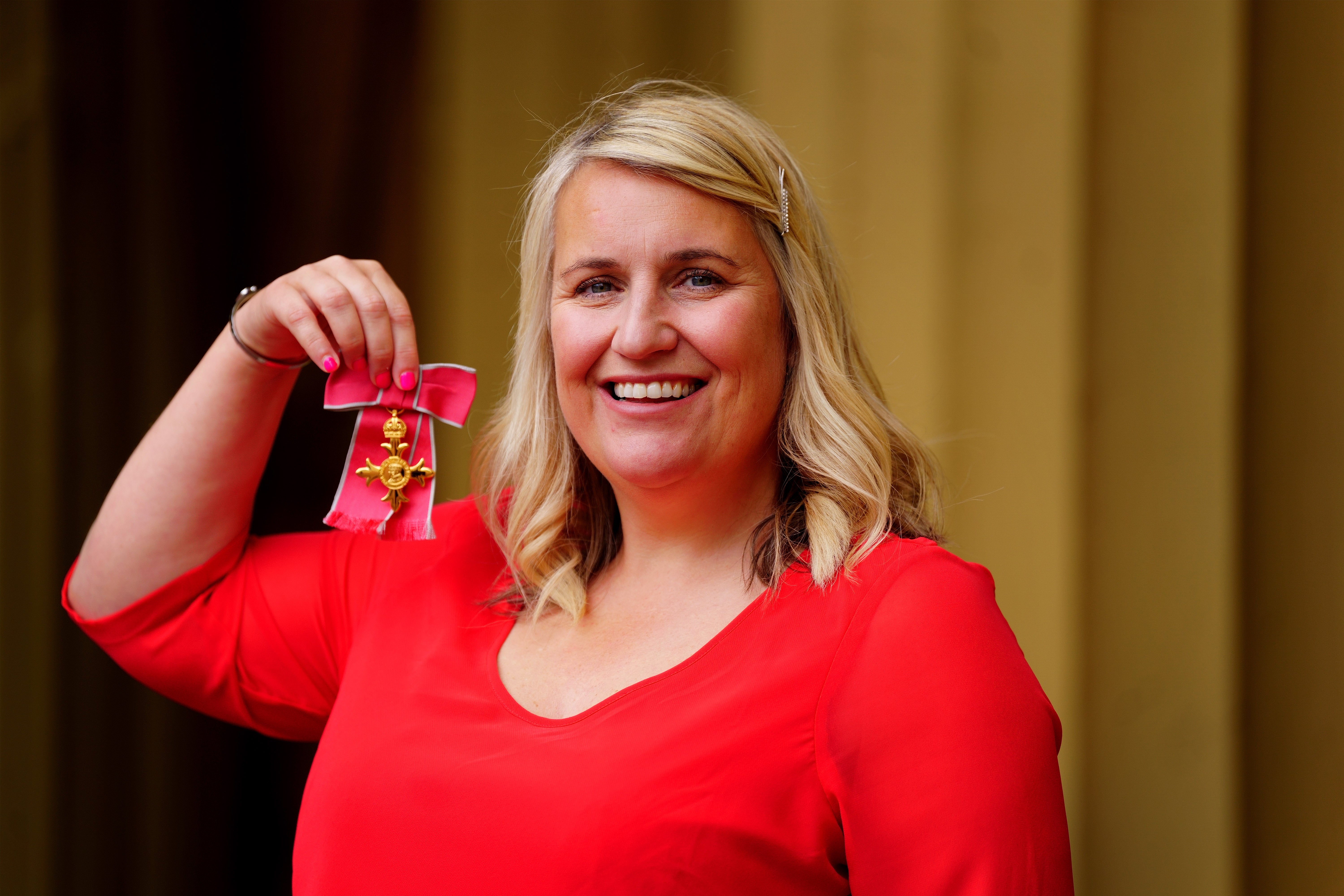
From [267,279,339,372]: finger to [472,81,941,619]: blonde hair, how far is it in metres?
0.27

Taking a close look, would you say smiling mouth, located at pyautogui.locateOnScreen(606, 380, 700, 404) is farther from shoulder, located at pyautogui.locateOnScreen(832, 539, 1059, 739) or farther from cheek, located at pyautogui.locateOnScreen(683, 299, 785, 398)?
shoulder, located at pyautogui.locateOnScreen(832, 539, 1059, 739)

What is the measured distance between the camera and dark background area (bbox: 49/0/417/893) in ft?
6.37

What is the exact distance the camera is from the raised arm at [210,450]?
1312 millimetres

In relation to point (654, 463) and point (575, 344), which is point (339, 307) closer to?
point (575, 344)

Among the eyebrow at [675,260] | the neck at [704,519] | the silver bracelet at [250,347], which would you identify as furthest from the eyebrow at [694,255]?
the silver bracelet at [250,347]

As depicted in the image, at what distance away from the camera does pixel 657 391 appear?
1.19m

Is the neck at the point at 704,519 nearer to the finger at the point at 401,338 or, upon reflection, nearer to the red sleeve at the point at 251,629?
the finger at the point at 401,338

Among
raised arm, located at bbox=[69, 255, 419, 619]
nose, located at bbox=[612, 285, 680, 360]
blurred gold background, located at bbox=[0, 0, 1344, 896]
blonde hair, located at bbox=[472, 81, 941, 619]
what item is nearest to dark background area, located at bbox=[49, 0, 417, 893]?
blurred gold background, located at bbox=[0, 0, 1344, 896]

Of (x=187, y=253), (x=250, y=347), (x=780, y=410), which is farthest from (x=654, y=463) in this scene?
(x=187, y=253)

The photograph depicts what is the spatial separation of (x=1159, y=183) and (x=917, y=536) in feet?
3.56

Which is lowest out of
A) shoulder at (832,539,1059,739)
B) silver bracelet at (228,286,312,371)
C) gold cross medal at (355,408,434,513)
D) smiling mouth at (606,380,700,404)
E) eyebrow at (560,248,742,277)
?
shoulder at (832,539,1059,739)

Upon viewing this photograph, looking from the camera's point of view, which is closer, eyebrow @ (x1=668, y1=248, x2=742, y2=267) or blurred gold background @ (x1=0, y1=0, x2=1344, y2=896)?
eyebrow @ (x1=668, y1=248, x2=742, y2=267)

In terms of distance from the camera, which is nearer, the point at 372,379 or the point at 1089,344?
the point at 372,379

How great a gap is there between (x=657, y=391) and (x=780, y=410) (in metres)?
0.18
